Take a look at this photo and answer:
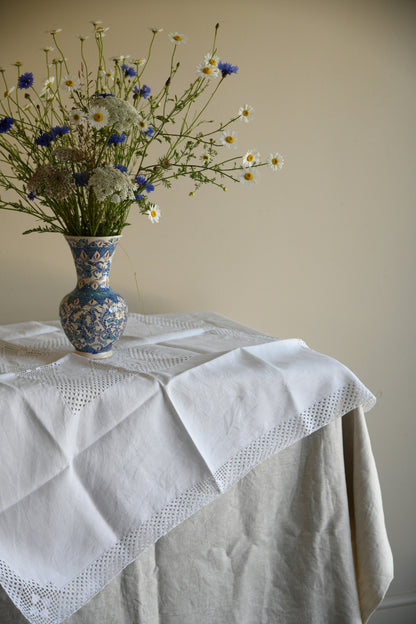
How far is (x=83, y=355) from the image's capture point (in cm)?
116

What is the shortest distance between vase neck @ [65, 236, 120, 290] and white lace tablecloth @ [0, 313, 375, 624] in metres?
0.16

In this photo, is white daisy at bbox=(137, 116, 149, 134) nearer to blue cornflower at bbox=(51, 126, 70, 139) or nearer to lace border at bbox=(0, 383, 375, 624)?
blue cornflower at bbox=(51, 126, 70, 139)

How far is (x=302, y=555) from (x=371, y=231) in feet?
3.68

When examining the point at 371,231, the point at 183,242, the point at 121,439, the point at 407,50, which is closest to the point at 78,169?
the point at 121,439

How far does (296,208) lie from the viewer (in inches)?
72.5

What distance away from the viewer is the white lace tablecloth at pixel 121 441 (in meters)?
0.94

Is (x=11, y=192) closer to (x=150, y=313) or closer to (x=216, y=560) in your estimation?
(x=150, y=313)

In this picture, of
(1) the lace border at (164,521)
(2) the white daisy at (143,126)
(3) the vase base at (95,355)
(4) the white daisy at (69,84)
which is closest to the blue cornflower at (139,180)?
(2) the white daisy at (143,126)

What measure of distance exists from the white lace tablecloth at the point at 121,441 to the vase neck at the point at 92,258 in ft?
0.52


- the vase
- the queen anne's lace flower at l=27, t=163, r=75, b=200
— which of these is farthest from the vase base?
the queen anne's lace flower at l=27, t=163, r=75, b=200

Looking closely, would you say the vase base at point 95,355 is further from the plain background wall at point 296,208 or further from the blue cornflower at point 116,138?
the plain background wall at point 296,208

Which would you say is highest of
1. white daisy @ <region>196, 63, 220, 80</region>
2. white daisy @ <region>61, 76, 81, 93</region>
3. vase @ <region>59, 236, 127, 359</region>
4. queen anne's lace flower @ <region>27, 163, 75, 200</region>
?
white daisy @ <region>196, 63, 220, 80</region>

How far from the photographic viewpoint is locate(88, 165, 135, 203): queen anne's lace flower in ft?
3.32

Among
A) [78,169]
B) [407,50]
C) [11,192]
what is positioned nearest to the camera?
[78,169]
